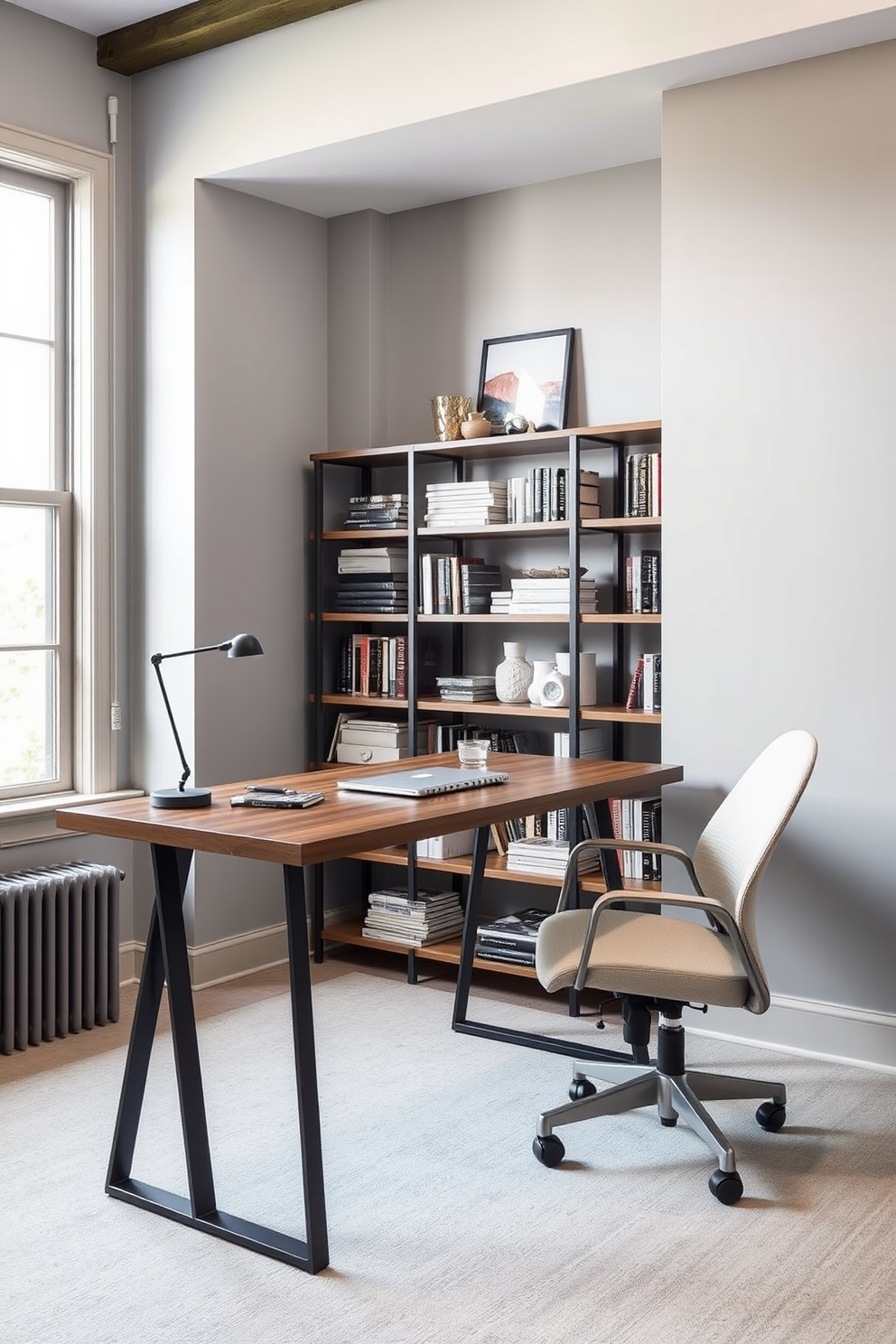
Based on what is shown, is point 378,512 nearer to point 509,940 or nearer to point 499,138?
point 499,138

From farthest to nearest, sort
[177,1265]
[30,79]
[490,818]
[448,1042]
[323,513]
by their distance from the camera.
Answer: [323,513] → [30,79] → [448,1042] → [490,818] → [177,1265]

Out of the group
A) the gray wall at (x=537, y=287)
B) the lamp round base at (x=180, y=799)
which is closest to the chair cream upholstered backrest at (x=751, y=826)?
the lamp round base at (x=180, y=799)

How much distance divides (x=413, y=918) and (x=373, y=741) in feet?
2.16

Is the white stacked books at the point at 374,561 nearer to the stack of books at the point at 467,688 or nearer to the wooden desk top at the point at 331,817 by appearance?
the stack of books at the point at 467,688

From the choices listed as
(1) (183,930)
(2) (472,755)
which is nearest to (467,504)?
(2) (472,755)

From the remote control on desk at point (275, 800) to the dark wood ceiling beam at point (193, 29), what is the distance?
256 centimetres

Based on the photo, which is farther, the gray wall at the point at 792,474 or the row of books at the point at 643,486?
the row of books at the point at 643,486

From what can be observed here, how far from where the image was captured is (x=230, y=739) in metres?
4.51

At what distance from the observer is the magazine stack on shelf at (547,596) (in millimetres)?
4109

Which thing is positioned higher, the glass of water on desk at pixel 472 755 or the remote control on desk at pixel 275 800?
the glass of water on desk at pixel 472 755

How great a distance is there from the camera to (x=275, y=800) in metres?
2.92

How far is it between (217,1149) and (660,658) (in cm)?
193

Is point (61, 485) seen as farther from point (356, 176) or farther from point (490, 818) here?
point (490, 818)

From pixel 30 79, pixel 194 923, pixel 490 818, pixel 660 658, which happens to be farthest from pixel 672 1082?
pixel 30 79
